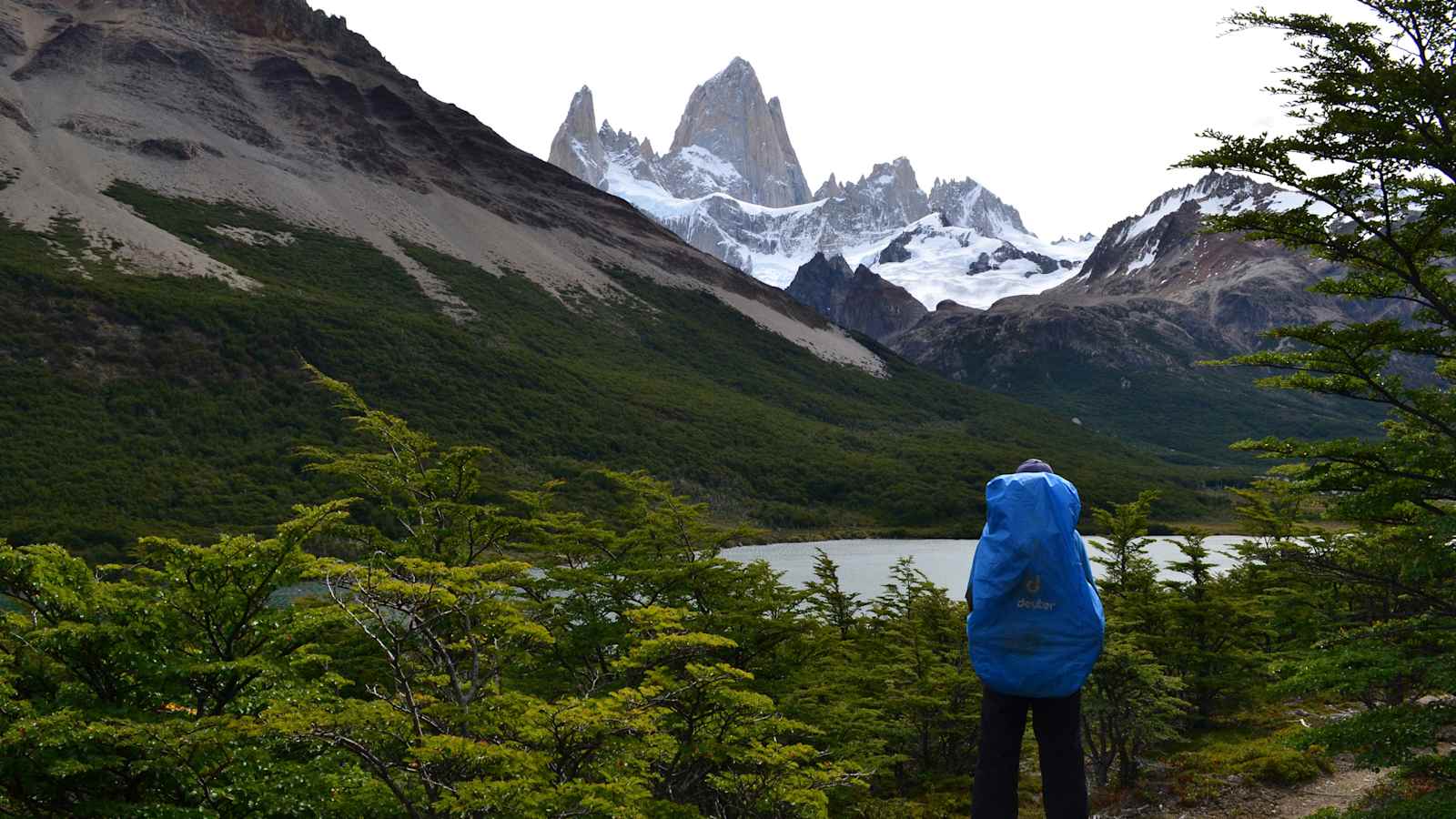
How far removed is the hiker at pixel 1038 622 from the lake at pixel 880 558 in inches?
1466

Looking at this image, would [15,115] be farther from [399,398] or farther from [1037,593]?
[1037,593]

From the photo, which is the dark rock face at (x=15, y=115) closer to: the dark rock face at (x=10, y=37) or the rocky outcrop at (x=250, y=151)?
the rocky outcrop at (x=250, y=151)

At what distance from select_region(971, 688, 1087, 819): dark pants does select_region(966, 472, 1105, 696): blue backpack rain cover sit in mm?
177

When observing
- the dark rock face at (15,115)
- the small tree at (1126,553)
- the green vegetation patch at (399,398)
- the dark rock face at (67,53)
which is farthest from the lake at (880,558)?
the dark rock face at (67,53)

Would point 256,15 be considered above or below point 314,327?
above

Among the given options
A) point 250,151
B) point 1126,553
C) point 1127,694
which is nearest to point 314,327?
point 250,151

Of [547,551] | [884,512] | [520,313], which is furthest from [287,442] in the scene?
[547,551]

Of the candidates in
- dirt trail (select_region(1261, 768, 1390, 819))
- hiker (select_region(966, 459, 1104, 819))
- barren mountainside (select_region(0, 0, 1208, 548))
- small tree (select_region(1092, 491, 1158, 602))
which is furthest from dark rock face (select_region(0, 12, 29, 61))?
dirt trail (select_region(1261, 768, 1390, 819))

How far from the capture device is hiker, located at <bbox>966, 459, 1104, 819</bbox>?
15.0 feet

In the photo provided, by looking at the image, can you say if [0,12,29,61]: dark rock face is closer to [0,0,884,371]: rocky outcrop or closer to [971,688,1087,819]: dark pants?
[0,0,884,371]: rocky outcrop

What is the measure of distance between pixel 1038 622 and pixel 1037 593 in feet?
0.52

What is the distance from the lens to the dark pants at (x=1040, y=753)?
4.78 metres

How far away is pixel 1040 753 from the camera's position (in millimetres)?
4766

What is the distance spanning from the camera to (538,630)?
7023 millimetres
